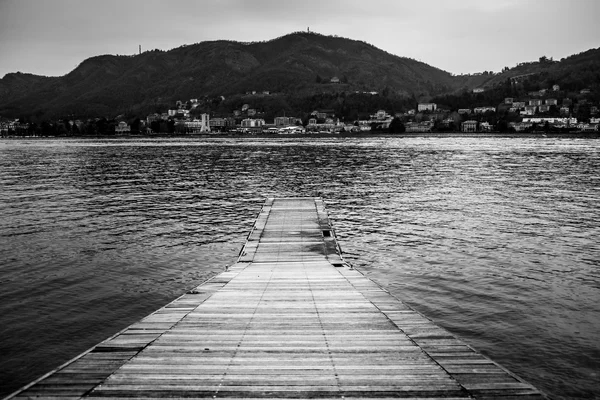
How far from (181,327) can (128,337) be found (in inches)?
43.9

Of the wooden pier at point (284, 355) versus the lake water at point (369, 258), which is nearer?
the wooden pier at point (284, 355)

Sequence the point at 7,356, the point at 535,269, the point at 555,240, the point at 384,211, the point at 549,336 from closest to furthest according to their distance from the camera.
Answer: the point at 7,356 < the point at 549,336 < the point at 535,269 < the point at 555,240 < the point at 384,211

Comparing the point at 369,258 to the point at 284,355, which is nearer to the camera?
the point at 284,355

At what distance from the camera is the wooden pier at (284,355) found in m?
7.31

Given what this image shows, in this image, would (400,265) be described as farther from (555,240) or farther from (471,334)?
(555,240)

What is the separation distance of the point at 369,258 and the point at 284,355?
47.8 ft

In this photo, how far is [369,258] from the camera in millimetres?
22656

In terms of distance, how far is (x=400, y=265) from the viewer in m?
21.5

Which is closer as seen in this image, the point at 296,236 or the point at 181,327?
the point at 181,327

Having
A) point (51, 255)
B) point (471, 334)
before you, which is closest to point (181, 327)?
point (471, 334)

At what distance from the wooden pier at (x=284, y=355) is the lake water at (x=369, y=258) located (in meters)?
4.11

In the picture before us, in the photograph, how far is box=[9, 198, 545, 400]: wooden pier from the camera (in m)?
7.31

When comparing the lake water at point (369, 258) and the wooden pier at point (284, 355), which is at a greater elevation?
the wooden pier at point (284, 355)

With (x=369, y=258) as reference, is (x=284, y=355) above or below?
above
